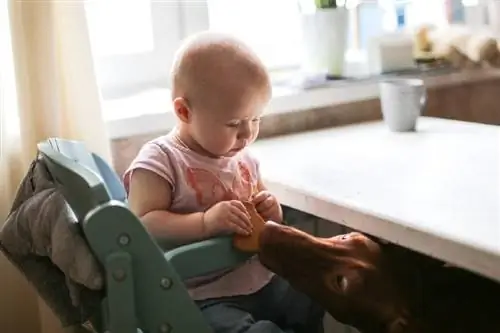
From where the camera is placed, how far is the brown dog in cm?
133

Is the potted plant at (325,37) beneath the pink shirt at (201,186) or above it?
above

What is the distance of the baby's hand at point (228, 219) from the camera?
1357 millimetres

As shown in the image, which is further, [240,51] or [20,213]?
[240,51]

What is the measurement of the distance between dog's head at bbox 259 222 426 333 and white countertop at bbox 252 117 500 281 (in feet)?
0.21

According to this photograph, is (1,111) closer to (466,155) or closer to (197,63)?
(197,63)

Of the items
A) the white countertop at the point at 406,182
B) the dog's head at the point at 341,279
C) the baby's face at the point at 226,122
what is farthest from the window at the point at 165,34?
the dog's head at the point at 341,279

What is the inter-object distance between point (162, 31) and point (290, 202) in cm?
66

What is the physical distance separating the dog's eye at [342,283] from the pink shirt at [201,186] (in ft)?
0.65

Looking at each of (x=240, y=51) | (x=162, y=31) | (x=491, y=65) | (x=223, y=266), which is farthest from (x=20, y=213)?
(x=491, y=65)

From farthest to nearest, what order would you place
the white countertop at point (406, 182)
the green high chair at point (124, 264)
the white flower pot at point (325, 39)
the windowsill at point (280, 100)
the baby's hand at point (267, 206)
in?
the white flower pot at point (325, 39), the windowsill at point (280, 100), the baby's hand at point (267, 206), the white countertop at point (406, 182), the green high chair at point (124, 264)

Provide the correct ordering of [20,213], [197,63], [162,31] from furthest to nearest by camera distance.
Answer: [162,31]
[197,63]
[20,213]

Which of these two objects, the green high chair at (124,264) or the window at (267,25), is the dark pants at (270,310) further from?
the window at (267,25)

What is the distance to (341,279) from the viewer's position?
4.37 feet

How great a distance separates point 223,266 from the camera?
134 centimetres
